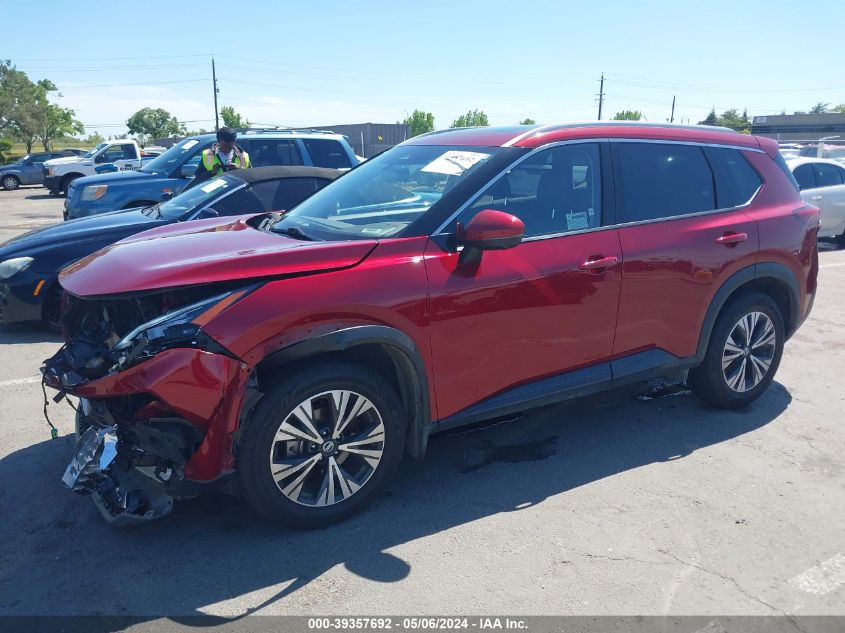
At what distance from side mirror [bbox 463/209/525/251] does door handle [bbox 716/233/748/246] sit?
1.74 metres

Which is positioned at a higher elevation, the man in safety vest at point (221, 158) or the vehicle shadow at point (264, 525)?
the man in safety vest at point (221, 158)

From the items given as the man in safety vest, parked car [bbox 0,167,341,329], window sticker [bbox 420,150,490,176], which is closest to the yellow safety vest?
the man in safety vest

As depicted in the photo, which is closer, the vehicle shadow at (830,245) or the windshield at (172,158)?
the windshield at (172,158)

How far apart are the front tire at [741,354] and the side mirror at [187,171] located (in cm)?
811

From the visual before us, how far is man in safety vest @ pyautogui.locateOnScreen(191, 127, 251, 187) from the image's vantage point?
28.4 ft

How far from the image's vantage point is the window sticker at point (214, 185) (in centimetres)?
706

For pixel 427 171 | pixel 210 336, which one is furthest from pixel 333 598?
pixel 427 171

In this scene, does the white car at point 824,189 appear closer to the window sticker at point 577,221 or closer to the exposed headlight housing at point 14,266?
the window sticker at point 577,221

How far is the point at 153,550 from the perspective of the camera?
3154 millimetres

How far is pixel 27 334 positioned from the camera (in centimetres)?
655

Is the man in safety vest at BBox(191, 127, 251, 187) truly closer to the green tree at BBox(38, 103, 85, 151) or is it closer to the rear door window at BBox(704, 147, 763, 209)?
the rear door window at BBox(704, 147, 763, 209)

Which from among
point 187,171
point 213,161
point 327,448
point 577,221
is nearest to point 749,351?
point 577,221

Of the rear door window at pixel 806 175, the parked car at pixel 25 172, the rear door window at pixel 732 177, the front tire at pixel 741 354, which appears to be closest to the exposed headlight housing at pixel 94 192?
the rear door window at pixel 732 177

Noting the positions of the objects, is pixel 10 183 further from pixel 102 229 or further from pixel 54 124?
pixel 54 124
